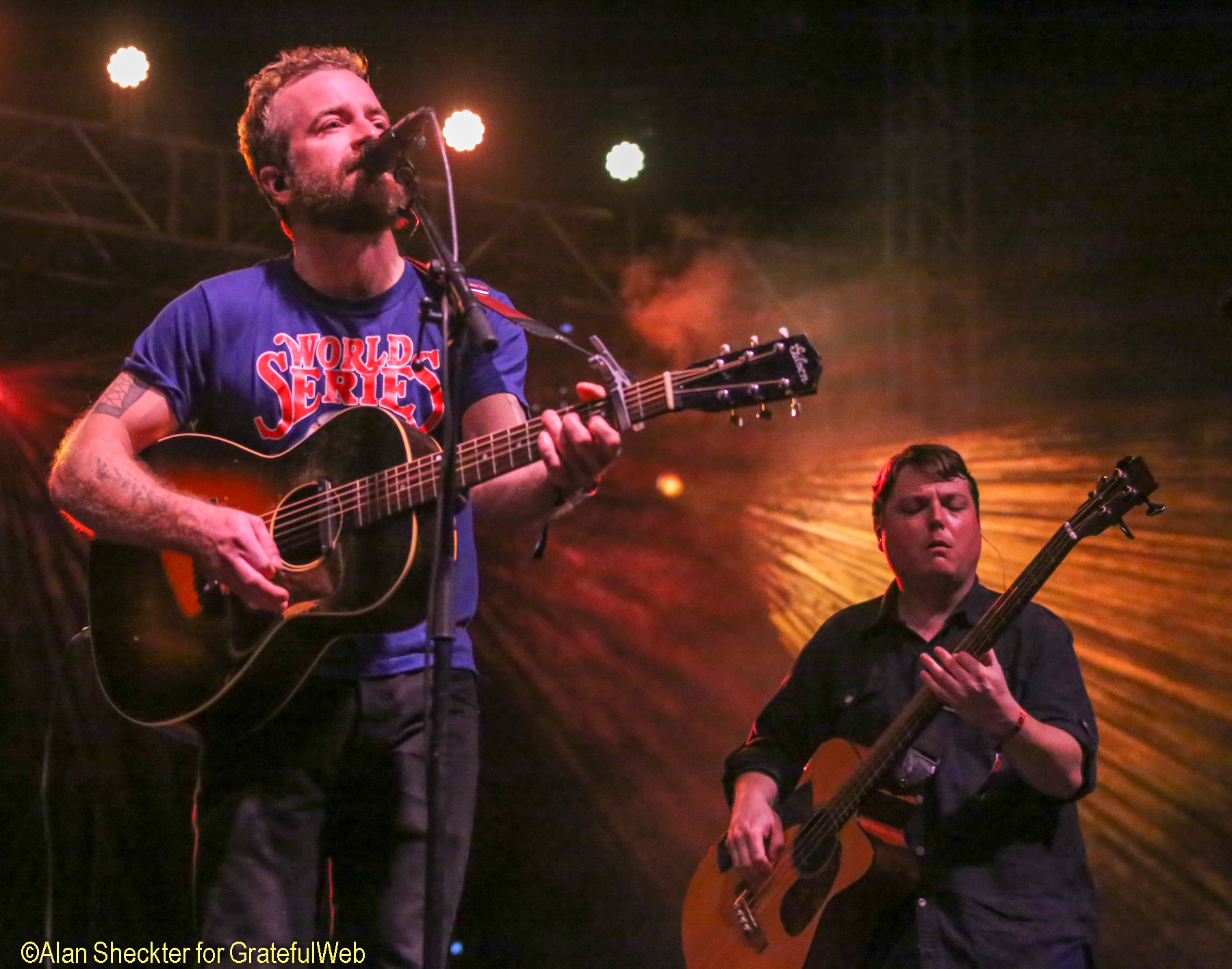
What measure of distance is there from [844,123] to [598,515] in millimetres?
3149

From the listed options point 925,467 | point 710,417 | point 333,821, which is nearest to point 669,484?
point 710,417

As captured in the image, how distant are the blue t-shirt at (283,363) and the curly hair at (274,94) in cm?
39

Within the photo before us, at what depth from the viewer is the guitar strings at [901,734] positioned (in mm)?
3344

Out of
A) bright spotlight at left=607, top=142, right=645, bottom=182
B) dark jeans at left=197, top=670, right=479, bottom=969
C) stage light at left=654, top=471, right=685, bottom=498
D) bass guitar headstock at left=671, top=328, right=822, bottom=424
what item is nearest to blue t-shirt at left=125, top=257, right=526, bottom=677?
dark jeans at left=197, top=670, right=479, bottom=969

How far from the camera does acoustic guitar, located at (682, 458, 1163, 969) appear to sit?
334 centimetres

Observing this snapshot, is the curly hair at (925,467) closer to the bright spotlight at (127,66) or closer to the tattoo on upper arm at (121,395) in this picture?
the tattoo on upper arm at (121,395)

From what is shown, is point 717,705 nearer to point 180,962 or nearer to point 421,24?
point 180,962

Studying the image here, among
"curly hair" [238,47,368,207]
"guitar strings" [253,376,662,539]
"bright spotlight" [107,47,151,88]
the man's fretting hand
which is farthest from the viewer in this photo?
"bright spotlight" [107,47,151,88]

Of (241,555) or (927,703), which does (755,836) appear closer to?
(927,703)

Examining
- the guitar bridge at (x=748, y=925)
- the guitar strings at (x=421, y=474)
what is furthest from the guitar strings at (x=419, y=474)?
the guitar bridge at (x=748, y=925)

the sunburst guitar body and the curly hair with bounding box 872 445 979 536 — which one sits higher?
the curly hair with bounding box 872 445 979 536

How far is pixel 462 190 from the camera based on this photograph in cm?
727

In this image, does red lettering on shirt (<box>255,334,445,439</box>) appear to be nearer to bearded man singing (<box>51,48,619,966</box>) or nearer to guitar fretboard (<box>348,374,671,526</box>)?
bearded man singing (<box>51,48,619,966</box>)

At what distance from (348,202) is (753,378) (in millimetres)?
1079
